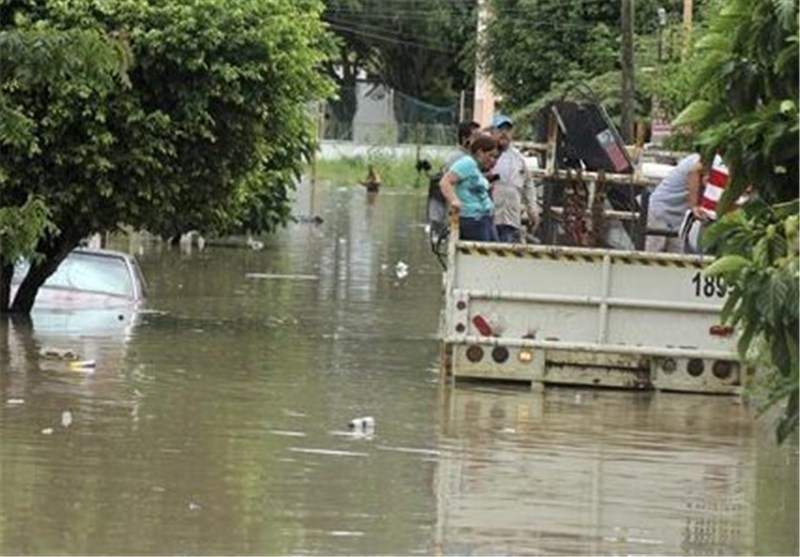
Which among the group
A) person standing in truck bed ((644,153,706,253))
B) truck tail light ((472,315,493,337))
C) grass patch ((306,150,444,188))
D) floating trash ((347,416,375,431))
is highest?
grass patch ((306,150,444,188))

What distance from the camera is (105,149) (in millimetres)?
21828

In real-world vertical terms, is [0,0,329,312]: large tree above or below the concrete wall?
below

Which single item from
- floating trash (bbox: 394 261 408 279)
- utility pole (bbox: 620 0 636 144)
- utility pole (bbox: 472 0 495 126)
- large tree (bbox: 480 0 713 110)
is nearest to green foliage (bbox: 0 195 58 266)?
floating trash (bbox: 394 261 408 279)

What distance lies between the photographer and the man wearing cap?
19.4 m

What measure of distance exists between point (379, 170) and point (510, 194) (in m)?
62.1

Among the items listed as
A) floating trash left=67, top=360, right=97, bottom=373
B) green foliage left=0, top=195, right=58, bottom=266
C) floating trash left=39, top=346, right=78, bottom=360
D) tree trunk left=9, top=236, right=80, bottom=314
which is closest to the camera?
floating trash left=67, top=360, right=97, bottom=373

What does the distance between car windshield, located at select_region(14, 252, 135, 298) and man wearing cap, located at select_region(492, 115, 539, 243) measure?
6.32 m

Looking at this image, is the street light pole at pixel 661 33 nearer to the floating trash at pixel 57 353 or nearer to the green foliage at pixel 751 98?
the floating trash at pixel 57 353

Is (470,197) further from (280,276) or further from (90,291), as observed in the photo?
(280,276)

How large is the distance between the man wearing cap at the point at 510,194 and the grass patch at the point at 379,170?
5704 cm

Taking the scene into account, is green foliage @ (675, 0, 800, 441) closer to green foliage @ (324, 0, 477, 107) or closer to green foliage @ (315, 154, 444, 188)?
green foliage @ (315, 154, 444, 188)

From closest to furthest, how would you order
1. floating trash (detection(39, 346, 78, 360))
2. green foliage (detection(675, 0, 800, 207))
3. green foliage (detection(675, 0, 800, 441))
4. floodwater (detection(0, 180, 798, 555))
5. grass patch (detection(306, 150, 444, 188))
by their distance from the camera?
1. green foliage (detection(675, 0, 800, 441))
2. green foliage (detection(675, 0, 800, 207))
3. floodwater (detection(0, 180, 798, 555))
4. floating trash (detection(39, 346, 78, 360))
5. grass patch (detection(306, 150, 444, 188))

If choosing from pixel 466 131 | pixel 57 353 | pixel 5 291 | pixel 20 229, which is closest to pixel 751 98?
pixel 20 229

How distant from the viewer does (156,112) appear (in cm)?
2189
